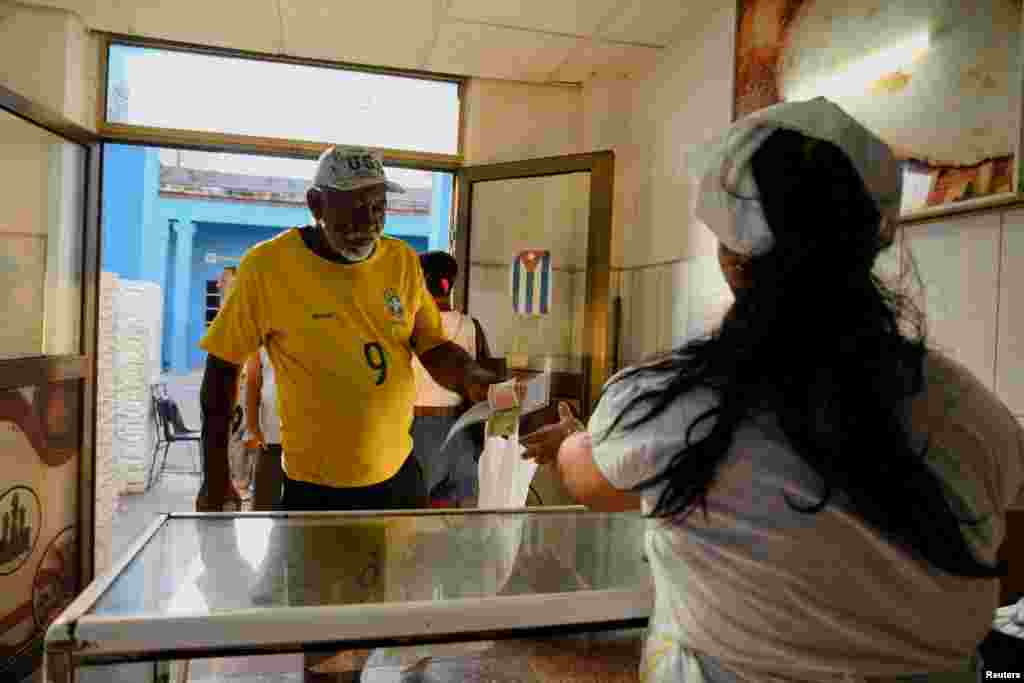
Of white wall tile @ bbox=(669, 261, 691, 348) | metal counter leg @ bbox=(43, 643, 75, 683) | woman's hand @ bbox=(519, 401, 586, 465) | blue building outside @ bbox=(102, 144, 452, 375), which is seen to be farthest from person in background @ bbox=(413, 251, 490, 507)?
blue building outside @ bbox=(102, 144, 452, 375)

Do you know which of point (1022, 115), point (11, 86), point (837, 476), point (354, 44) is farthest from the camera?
point (354, 44)

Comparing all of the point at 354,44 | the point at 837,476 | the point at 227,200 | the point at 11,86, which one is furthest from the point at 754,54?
the point at 227,200

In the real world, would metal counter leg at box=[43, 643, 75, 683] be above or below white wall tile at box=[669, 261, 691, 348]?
below

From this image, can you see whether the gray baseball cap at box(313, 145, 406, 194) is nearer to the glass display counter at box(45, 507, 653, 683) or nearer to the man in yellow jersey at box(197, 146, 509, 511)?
the man in yellow jersey at box(197, 146, 509, 511)

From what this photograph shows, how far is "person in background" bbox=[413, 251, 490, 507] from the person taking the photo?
10.7 ft

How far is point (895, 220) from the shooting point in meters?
0.75

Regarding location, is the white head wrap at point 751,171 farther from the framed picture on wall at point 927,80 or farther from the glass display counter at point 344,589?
the framed picture on wall at point 927,80

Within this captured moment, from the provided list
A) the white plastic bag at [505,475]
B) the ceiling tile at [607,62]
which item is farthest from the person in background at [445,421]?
the ceiling tile at [607,62]

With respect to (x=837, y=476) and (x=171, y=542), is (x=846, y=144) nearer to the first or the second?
(x=837, y=476)

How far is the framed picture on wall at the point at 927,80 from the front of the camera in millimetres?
1714

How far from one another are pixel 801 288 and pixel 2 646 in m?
3.13

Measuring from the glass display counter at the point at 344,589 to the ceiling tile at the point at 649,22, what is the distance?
2.44 meters

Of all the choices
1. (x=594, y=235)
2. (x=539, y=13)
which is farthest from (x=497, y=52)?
(x=594, y=235)

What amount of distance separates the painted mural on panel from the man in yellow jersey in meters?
1.52
